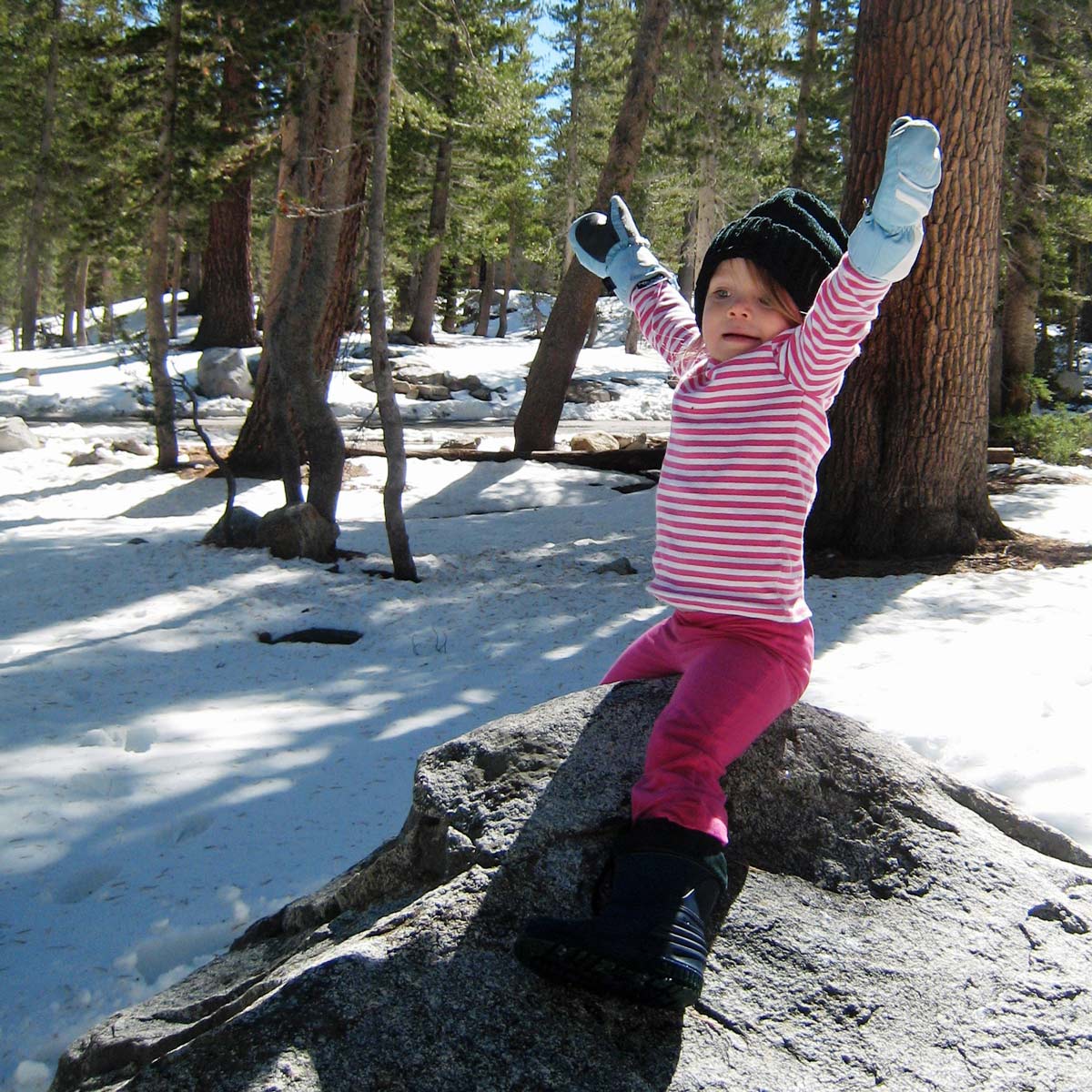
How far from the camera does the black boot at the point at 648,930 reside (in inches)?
69.3

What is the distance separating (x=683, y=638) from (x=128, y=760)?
8.87ft

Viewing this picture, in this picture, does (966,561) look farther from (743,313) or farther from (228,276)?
(228,276)

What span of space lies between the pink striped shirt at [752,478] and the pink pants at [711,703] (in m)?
0.06

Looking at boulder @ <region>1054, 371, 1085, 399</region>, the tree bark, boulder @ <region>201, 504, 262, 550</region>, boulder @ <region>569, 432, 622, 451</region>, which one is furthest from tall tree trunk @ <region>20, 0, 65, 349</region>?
boulder @ <region>1054, 371, 1085, 399</region>

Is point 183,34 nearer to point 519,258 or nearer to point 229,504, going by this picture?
point 229,504

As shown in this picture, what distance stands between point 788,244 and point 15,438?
44.7 feet

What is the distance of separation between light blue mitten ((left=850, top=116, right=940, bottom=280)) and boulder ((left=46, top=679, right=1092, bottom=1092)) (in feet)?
3.45

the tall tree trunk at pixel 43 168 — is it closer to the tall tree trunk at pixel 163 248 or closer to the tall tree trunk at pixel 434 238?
the tall tree trunk at pixel 434 238

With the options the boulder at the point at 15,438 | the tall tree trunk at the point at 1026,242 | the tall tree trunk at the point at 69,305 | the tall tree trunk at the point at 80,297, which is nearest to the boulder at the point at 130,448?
the boulder at the point at 15,438

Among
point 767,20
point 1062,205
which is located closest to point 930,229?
point 1062,205

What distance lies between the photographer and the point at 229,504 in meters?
8.27

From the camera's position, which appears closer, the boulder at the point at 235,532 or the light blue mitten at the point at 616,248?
the light blue mitten at the point at 616,248

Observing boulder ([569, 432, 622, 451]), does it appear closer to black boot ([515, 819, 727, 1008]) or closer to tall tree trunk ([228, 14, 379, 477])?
tall tree trunk ([228, 14, 379, 477])

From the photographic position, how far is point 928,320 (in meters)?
7.34
